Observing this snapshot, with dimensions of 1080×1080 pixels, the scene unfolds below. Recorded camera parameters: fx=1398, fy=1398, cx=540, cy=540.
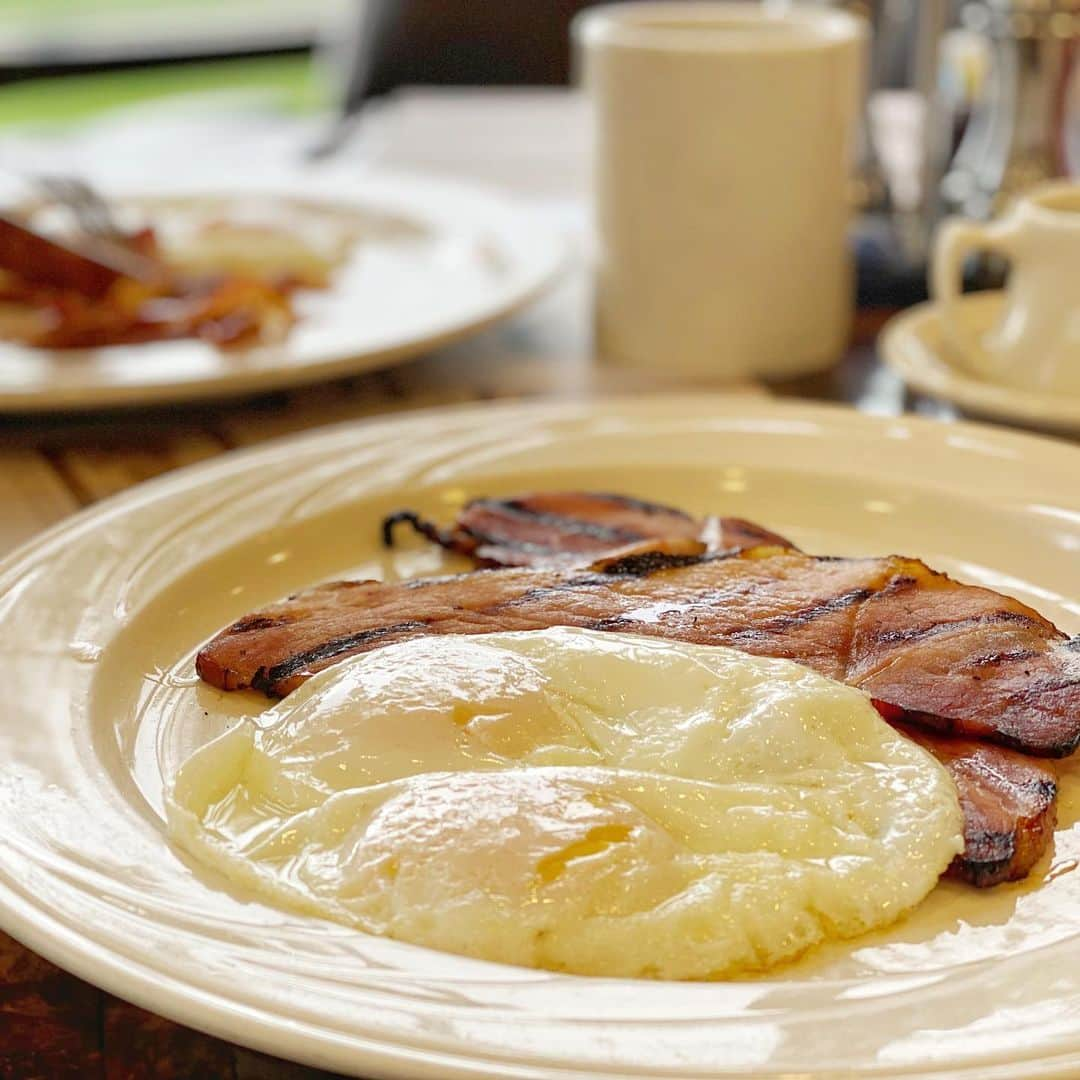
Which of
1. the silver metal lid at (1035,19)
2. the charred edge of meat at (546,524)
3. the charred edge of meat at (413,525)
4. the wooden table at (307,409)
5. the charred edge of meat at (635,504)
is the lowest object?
the wooden table at (307,409)

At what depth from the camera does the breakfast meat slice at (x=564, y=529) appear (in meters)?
1.31

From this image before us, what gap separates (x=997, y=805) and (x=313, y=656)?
51 centimetres

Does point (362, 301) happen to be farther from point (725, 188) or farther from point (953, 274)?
point (953, 274)

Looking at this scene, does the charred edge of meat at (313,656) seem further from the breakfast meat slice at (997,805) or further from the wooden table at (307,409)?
the breakfast meat slice at (997,805)

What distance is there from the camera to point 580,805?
2.83 ft

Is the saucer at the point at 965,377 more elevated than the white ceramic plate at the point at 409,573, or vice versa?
the saucer at the point at 965,377

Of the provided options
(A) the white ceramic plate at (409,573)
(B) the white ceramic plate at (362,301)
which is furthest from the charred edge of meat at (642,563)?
(B) the white ceramic plate at (362,301)

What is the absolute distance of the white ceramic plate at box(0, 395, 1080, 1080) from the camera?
2.24 feet

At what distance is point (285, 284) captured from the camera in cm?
213

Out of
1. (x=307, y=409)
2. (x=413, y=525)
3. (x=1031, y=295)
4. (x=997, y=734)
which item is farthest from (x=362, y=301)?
(x=997, y=734)

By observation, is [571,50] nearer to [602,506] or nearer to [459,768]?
[602,506]

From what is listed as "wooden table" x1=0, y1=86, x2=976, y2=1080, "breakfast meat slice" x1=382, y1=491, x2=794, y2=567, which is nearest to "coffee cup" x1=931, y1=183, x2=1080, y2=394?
"wooden table" x1=0, y1=86, x2=976, y2=1080

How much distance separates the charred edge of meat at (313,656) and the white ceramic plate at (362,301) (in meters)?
0.68

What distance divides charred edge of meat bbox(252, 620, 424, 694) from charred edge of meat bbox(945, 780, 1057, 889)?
45cm
